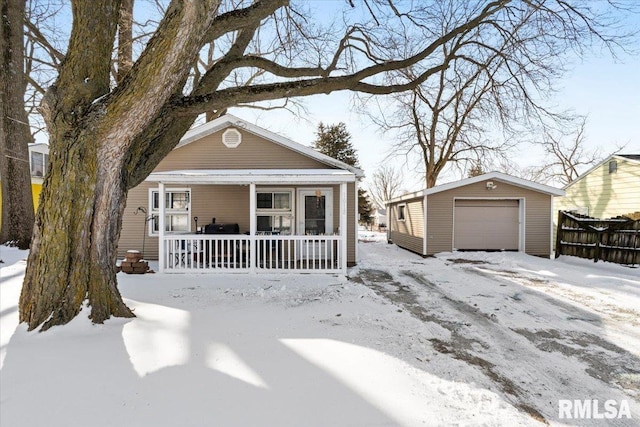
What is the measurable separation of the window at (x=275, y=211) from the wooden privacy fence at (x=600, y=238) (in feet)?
28.8

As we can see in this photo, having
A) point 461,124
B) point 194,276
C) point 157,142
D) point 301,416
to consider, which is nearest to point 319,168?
point 194,276

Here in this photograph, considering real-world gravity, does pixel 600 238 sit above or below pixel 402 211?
below

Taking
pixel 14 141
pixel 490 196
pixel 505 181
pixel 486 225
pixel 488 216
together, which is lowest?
pixel 486 225

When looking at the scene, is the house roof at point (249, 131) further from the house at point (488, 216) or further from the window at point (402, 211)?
the window at point (402, 211)

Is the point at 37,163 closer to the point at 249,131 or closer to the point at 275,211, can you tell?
the point at 249,131

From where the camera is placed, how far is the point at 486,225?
12.4m

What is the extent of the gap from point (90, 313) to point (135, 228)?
264 inches

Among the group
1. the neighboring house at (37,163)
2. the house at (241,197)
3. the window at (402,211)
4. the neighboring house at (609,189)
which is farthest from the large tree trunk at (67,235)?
the neighboring house at (37,163)

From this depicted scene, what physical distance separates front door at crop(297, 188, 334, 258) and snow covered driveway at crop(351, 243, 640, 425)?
163cm

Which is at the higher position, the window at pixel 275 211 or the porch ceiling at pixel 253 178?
the porch ceiling at pixel 253 178

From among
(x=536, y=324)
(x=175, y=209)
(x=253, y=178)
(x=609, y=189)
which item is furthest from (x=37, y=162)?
(x=609, y=189)

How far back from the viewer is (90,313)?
12.7 feet

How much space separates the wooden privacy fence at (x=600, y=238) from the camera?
28.9ft

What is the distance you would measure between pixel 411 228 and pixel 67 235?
12142mm
